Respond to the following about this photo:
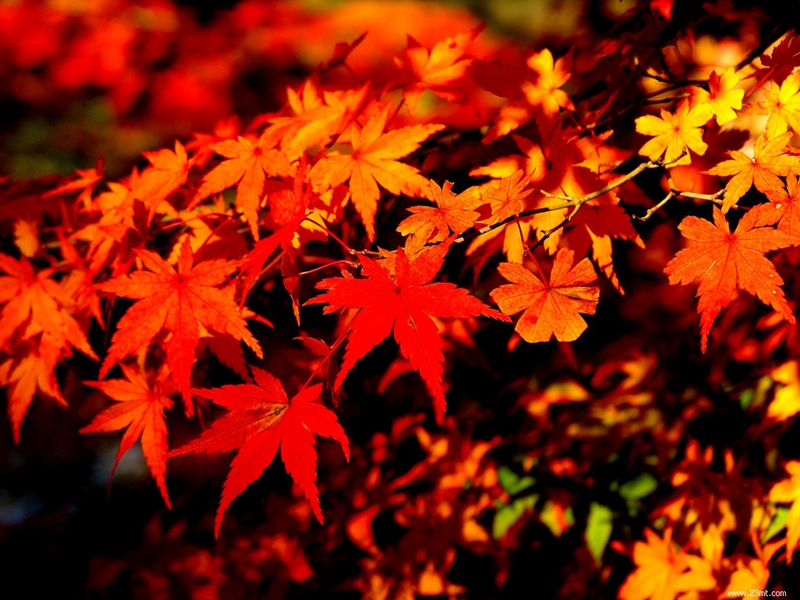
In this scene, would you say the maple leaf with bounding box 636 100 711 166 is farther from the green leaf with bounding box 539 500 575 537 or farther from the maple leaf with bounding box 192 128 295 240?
the green leaf with bounding box 539 500 575 537

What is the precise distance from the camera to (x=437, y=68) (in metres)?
0.99

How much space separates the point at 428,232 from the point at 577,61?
633 millimetres

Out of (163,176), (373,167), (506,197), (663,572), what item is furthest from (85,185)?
(663,572)

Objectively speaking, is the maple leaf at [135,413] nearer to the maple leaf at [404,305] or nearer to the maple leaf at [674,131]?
the maple leaf at [404,305]

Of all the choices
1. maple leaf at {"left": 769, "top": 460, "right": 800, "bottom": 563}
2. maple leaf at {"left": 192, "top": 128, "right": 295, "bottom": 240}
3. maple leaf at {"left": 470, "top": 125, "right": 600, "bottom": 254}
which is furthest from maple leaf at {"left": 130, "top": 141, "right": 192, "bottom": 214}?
maple leaf at {"left": 769, "top": 460, "right": 800, "bottom": 563}

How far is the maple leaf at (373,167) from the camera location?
82 centimetres

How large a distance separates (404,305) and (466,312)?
0.08 m

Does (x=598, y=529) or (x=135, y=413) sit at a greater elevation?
(x=135, y=413)

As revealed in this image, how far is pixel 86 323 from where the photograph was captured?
96cm

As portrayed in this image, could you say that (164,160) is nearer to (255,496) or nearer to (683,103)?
(683,103)

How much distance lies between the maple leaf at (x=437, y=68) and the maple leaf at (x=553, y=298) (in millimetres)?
439

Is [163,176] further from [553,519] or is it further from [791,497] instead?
[791,497]

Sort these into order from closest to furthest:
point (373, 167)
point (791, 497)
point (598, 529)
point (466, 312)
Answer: point (466, 312), point (373, 167), point (791, 497), point (598, 529)

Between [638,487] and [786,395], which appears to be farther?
[638,487]
